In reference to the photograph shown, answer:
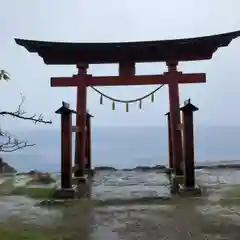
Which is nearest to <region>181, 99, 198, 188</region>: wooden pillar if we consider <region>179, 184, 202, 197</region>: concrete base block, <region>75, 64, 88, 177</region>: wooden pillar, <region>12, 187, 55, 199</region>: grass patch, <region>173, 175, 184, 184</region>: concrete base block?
<region>179, 184, 202, 197</region>: concrete base block

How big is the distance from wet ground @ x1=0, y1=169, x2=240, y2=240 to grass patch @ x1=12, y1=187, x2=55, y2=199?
30 centimetres

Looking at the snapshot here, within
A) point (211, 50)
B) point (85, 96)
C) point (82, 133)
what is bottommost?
point (82, 133)

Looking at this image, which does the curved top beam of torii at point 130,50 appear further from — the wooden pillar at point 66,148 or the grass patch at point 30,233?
the grass patch at point 30,233

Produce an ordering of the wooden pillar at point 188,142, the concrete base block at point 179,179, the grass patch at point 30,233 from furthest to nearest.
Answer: the concrete base block at point 179,179 → the wooden pillar at point 188,142 → the grass patch at point 30,233

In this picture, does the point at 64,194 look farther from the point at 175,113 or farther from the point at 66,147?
the point at 175,113

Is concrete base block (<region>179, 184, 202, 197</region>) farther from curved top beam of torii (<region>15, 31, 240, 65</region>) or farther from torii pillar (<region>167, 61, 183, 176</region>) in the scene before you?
curved top beam of torii (<region>15, 31, 240, 65</region>)

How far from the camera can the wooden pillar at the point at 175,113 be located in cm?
938

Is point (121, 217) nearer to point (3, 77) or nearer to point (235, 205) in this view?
point (235, 205)

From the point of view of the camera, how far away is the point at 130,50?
972 centimetres

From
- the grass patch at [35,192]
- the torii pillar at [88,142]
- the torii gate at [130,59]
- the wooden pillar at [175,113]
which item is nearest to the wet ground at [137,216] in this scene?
the grass patch at [35,192]

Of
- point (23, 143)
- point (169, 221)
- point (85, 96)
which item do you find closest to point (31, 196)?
point (85, 96)

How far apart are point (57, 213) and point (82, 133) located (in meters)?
3.76

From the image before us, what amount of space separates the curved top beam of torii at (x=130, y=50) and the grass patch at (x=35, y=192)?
3105mm

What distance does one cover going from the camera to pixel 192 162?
8.09 meters
